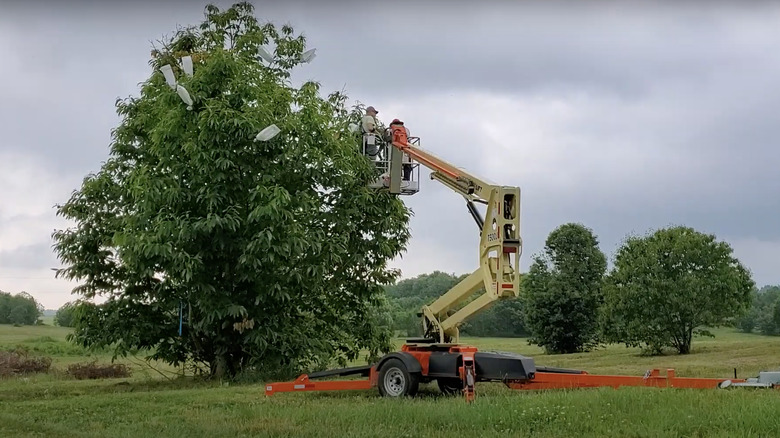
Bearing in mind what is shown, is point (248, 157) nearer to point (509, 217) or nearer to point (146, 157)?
point (146, 157)

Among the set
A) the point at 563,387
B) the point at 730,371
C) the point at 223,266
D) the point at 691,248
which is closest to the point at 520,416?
the point at 563,387

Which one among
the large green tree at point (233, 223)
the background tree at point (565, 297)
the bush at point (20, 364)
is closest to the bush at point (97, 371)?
the bush at point (20, 364)

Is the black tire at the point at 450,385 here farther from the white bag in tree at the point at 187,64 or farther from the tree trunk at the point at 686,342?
the tree trunk at the point at 686,342

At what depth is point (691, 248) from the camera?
35812 millimetres

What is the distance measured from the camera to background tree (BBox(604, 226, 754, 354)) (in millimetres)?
34906

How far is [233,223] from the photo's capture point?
16250mm

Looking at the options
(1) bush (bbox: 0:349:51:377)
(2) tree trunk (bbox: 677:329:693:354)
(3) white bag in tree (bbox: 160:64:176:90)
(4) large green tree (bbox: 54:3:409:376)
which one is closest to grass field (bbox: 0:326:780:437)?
(4) large green tree (bbox: 54:3:409:376)

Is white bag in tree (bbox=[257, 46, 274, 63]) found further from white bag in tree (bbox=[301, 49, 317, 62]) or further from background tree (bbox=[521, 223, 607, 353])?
background tree (bbox=[521, 223, 607, 353])

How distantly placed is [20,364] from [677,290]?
26634 mm

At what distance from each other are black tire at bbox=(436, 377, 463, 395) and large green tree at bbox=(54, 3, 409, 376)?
4693 mm

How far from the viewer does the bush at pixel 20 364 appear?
22625 millimetres

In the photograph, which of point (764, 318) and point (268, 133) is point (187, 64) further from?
point (764, 318)

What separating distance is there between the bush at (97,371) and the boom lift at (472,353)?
11904 mm

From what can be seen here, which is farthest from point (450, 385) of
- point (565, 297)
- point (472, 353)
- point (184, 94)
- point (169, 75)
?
point (565, 297)
